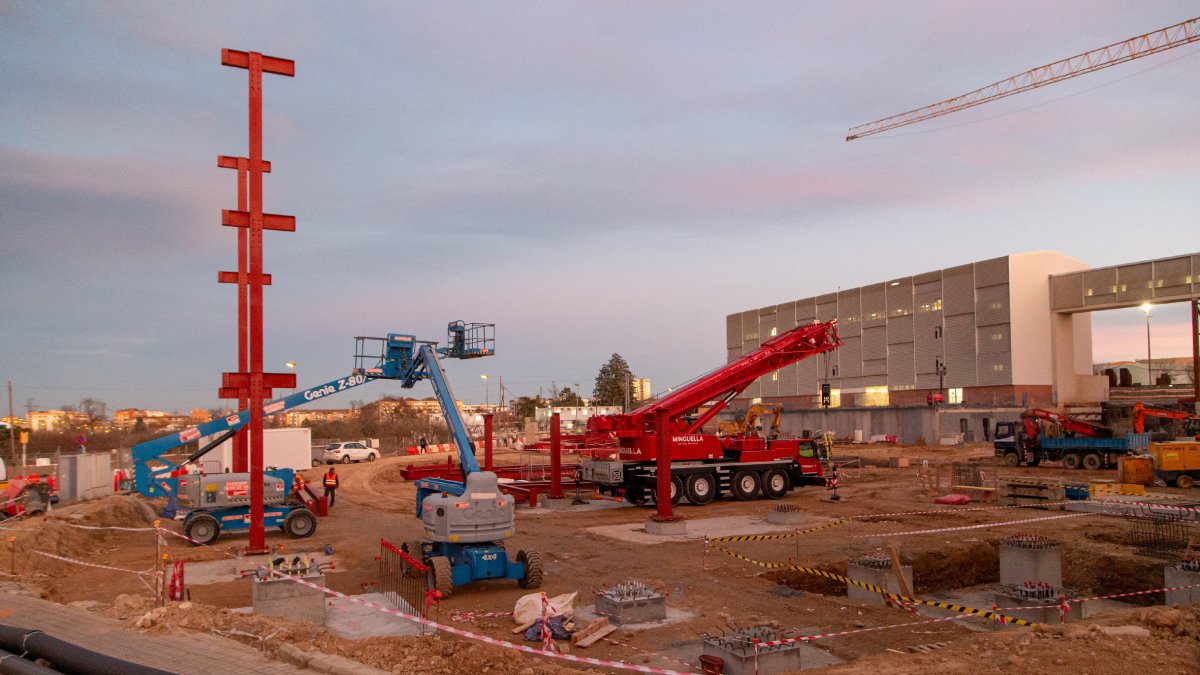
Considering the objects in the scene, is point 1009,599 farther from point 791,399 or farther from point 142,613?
point 791,399

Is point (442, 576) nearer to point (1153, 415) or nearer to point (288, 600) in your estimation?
point (288, 600)

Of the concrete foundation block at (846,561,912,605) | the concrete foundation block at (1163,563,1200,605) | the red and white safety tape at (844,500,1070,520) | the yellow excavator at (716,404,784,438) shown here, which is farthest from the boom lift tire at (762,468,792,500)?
the concrete foundation block at (1163,563,1200,605)

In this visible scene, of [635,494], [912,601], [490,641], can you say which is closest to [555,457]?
[635,494]

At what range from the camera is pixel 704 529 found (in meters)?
19.4

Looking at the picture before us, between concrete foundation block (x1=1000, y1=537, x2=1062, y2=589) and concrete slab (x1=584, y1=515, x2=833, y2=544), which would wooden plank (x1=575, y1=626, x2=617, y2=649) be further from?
concrete slab (x1=584, y1=515, x2=833, y2=544)

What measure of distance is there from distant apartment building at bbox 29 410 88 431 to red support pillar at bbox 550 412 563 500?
62.5m

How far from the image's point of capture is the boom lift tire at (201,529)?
1772cm

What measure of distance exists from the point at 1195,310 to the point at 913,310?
63.1 feet

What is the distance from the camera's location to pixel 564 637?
10.0 m

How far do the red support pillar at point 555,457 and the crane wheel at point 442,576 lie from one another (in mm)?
12119

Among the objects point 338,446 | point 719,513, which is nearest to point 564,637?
point 719,513

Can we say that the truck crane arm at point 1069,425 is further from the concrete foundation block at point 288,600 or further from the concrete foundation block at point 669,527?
the concrete foundation block at point 288,600

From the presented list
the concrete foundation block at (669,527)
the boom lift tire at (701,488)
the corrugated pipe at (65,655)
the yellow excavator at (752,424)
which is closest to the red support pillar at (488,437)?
the boom lift tire at (701,488)

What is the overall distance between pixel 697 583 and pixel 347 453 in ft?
123
